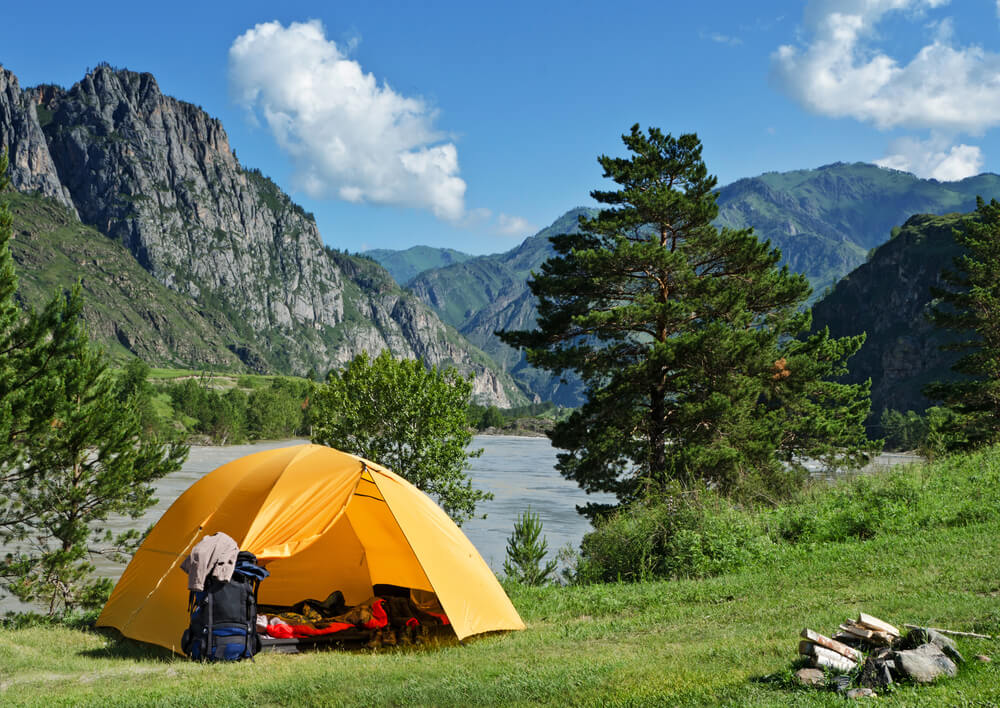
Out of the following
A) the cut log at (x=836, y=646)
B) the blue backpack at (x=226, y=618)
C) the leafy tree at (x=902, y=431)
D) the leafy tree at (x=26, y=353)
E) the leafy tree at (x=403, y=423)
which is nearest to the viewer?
the cut log at (x=836, y=646)

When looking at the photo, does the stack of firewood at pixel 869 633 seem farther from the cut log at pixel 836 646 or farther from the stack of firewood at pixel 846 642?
the cut log at pixel 836 646

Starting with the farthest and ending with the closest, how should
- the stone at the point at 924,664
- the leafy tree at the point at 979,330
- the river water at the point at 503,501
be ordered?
the river water at the point at 503,501 → the leafy tree at the point at 979,330 → the stone at the point at 924,664

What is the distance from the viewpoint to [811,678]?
19.0 ft

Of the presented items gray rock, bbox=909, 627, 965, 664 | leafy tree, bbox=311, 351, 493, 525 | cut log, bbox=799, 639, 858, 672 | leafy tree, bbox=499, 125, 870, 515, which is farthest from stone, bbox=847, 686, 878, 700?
leafy tree, bbox=311, 351, 493, 525

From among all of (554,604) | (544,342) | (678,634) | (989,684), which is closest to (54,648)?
(554,604)

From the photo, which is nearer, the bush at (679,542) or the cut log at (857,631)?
the cut log at (857,631)

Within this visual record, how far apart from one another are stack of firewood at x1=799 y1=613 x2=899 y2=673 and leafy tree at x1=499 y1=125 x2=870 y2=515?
14.1 m

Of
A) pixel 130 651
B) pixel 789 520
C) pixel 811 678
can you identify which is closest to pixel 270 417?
pixel 789 520

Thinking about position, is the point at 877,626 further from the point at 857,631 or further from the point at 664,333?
the point at 664,333

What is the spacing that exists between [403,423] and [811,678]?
73.9 ft

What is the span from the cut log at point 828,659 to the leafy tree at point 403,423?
839 inches

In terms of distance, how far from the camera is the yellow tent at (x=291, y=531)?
9.81 m

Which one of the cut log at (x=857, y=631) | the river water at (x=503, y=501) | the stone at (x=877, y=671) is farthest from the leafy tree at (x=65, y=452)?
the stone at (x=877, y=671)

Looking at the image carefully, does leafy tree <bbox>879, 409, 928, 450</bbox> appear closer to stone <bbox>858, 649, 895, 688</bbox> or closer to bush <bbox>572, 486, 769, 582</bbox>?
bush <bbox>572, 486, 769, 582</bbox>
